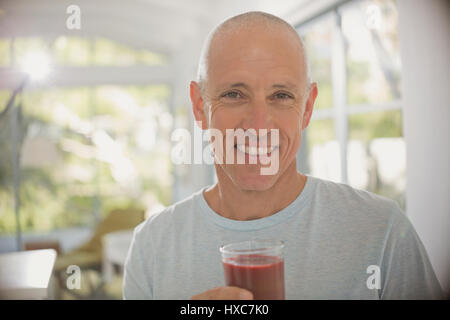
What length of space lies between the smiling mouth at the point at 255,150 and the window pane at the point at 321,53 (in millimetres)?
1203

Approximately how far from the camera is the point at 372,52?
1.75 meters

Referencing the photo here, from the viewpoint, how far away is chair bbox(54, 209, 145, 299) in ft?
11.5

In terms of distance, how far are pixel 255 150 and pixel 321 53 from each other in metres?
1.38

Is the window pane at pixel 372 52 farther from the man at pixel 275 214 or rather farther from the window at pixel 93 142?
the window at pixel 93 142

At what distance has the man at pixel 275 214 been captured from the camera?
2.70ft

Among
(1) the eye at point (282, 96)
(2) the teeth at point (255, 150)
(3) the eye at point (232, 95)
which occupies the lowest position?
(2) the teeth at point (255, 150)

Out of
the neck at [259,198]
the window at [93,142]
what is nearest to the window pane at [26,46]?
the window at [93,142]

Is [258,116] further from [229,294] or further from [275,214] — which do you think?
[229,294]

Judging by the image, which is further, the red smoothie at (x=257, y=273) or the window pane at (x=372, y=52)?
the window pane at (x=372, y=52)

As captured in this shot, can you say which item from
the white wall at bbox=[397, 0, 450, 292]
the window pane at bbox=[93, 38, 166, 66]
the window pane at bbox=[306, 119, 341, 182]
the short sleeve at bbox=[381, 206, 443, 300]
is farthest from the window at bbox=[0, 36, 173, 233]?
the short sleeve at bbox=[381, 206, 443, 300]

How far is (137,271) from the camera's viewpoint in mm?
947

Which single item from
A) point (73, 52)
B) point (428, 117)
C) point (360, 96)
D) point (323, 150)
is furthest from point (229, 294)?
point (73, 52)
